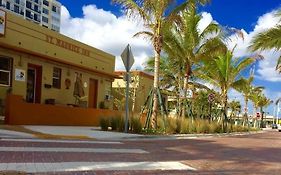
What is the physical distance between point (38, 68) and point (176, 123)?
8.14 metres

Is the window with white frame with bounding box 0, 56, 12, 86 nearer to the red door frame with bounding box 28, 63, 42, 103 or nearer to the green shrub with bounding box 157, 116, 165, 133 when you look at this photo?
the red door frame with bounding box 28, 63, 42, 103

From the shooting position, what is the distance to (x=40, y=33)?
25.1 m

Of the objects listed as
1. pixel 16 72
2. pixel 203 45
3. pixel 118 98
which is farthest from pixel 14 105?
pixel 118 98

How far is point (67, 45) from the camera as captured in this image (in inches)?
1095

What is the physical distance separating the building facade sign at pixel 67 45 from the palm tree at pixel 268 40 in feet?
39.1

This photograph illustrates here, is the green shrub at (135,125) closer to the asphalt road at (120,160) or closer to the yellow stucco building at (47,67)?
the yellow stucco building at (47,67)

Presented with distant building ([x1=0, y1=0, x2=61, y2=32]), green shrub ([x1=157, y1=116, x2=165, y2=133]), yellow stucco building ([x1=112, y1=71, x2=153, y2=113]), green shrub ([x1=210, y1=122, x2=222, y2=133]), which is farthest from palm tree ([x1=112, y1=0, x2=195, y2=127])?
distant building ([x1=0, y1=0, x2=61, y2=32])

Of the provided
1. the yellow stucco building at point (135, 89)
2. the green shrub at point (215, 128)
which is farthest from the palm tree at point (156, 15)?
the yellow stucco building at point (135, 89)

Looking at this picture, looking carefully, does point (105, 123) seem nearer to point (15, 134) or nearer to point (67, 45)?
point (15, 134)

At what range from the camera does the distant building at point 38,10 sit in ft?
346

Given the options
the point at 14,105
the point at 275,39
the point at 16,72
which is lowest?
the point at 14,105

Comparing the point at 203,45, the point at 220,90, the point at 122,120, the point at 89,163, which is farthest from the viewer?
the point at 220,90

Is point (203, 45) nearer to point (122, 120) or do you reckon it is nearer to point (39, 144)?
point (122, 120)

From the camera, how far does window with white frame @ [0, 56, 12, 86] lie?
2191 cm
